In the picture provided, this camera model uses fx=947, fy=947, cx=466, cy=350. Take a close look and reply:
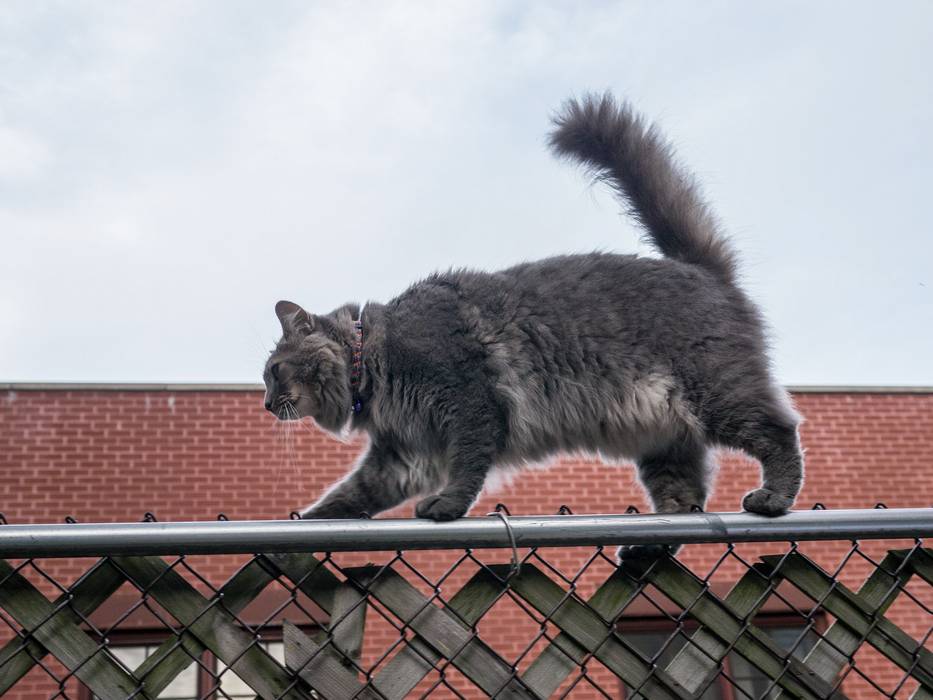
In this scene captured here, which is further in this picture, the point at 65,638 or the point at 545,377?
the point at 545,377

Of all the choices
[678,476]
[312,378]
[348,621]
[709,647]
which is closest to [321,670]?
[348,621]

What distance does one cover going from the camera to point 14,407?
865 centimetres

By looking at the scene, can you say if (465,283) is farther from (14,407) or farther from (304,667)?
(14,407)

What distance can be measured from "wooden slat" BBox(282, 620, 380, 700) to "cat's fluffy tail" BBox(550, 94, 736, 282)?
2206 millimetres

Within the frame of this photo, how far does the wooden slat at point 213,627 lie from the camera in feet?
5.38

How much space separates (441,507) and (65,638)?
3.42 feet

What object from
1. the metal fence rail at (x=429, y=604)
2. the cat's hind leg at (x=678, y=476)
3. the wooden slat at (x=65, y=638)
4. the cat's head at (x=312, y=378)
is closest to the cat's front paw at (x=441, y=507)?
the metal fence rail at (x=429, y=604)

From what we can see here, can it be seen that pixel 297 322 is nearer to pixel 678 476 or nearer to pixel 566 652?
pixel 678 476

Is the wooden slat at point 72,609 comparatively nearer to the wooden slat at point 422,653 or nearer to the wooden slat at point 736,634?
the wooden slat at point 422,653

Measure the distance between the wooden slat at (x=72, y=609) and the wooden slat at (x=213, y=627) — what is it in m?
0.03

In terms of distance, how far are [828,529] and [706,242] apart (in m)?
1.74

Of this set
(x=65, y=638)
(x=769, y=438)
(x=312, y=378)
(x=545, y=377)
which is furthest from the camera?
(x=312, y=378)

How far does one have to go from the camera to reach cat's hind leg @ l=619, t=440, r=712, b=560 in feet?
10.0

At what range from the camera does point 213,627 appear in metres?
1.65
